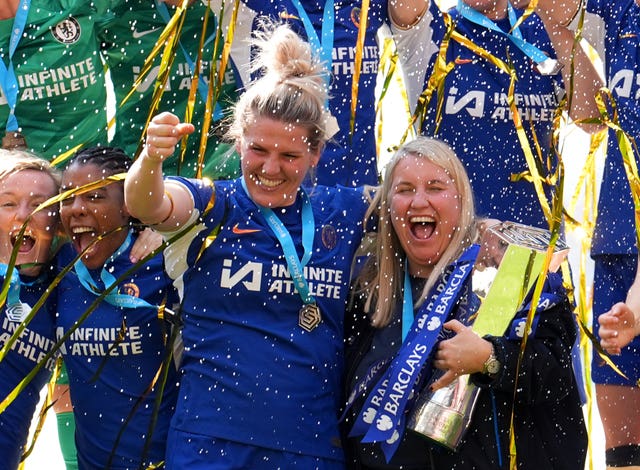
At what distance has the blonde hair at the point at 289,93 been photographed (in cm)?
467

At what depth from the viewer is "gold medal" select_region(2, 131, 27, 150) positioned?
18.9 feet

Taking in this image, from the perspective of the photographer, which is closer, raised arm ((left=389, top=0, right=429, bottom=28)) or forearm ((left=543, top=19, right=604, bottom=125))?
forearm ((left=543, top=19, right=604, bottom=125))

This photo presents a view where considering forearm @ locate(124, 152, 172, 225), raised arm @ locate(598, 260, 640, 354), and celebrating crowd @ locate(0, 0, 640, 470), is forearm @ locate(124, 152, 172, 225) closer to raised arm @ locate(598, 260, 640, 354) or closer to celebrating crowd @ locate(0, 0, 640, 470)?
celebrating crowd @ locate(0, 0, 640, 470)

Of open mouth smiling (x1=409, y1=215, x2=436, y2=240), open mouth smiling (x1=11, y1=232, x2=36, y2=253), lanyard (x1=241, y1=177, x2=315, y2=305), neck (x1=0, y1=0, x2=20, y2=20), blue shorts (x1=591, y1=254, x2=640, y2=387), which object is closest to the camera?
lanyard (x1=241, y1=177, x2=315, y2=305)

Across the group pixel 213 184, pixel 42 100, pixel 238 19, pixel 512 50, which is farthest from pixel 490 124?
pixel 42 100

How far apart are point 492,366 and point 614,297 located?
5.73 feet

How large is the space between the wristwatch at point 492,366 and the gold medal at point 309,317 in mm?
599

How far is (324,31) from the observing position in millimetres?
5645

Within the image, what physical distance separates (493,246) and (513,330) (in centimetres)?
29

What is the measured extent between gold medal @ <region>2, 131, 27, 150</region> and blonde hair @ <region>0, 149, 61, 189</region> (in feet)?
1.81

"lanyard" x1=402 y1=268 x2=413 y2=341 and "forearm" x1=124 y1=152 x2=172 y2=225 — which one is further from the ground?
"forearm" x1=124 y1=152 x2=172 y2=225

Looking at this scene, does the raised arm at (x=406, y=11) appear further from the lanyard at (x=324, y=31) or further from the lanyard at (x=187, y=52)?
the lanyard at (x=187, y=52)

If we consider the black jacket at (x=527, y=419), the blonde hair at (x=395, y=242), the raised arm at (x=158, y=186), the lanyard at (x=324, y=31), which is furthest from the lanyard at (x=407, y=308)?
the lanyard at (x=324, y=31)

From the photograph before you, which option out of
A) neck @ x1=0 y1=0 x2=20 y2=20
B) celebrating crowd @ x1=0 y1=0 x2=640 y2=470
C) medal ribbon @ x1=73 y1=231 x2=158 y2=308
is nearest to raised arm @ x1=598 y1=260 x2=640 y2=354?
celebrating crowd @ x1=0 y1=0 x2=640 y2=470
